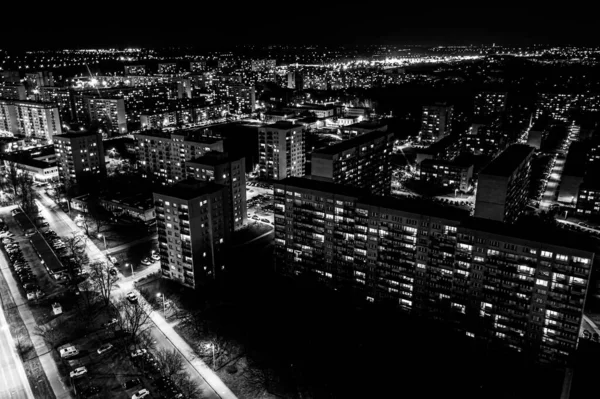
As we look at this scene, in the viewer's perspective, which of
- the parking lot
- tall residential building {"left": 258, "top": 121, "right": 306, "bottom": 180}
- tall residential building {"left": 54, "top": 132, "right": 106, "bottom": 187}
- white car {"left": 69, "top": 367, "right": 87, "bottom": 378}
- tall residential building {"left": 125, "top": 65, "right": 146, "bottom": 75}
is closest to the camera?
white car {"left": 69, "top": 367, "right": 87, "bottom": 378}

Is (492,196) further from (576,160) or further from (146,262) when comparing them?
(146,262)

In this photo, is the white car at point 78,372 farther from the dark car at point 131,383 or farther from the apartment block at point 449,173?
the apartment block at point 449,173

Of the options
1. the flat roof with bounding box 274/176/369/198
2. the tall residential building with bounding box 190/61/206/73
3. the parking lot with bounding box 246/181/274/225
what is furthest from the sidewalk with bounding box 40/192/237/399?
the tall residential building with bounding box 190/61/206/73

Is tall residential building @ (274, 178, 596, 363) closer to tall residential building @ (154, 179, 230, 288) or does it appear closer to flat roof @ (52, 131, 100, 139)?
tall residential building @ (154, 179, 230, 288)

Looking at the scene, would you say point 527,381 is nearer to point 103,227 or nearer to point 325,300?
point 325,300

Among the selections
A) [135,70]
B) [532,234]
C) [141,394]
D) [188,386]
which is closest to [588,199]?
[532,234]

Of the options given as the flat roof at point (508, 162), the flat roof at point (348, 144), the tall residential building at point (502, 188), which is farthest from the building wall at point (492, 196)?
the flat roof at point (348, 144)
